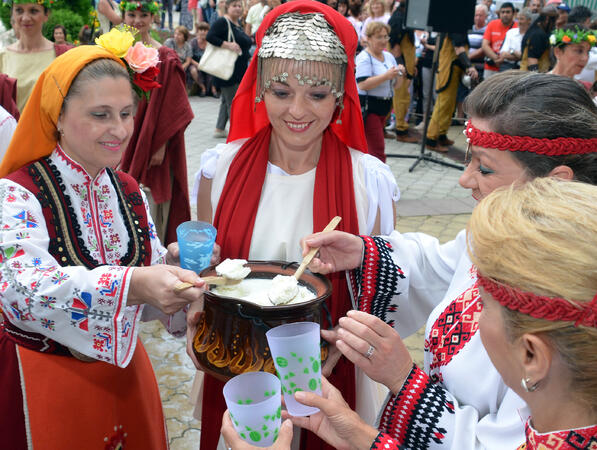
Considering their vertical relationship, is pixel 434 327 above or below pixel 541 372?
below

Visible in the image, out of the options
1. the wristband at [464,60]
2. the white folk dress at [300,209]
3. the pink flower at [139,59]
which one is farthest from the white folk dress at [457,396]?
the wristband at [464,60]

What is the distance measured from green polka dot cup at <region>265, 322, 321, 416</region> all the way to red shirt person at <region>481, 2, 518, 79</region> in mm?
9455

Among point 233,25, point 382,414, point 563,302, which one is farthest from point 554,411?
point 233,25

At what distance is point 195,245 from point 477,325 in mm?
941

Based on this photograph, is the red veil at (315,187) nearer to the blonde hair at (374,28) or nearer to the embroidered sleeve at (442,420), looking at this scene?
the embroidered sleeve at (442,420)

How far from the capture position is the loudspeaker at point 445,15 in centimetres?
737

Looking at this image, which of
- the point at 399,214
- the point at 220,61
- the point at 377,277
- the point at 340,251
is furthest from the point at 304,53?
the point at 220,61

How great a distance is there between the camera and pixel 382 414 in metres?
1.47

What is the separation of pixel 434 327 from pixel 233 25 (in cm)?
769

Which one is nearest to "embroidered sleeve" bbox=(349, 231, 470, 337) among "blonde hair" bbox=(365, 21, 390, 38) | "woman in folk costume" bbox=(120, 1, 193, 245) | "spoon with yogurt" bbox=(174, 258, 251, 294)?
"spoon with yogurt" bbox=(174, 258, 251, 294)

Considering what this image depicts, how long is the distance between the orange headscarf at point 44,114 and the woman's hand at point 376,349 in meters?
1.09

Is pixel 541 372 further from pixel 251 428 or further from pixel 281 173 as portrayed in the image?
pixel 281 173

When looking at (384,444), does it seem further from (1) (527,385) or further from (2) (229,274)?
(2) (229,274)

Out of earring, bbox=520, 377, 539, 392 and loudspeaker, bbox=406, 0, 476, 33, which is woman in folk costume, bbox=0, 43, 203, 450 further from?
loudspeaker, bbox=406, 0, 476, 33
